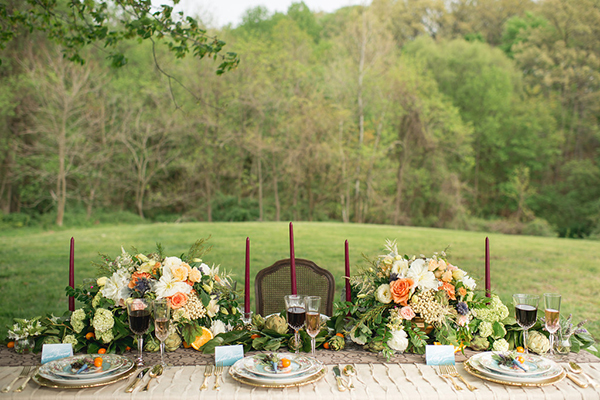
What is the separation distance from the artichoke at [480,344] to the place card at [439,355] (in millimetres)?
189

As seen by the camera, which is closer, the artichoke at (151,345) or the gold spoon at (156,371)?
the gold spoon at (156,371)

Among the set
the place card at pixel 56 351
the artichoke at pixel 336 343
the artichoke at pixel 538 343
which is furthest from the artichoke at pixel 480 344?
the place card at pixel 56 351

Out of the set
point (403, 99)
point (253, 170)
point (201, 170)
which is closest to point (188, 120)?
point (201, 170)

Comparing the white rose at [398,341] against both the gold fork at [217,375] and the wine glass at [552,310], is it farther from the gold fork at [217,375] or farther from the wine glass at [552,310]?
the gold fork at [217,375]

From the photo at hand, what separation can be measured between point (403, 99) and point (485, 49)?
6.10 m

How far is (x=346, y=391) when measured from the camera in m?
1.48

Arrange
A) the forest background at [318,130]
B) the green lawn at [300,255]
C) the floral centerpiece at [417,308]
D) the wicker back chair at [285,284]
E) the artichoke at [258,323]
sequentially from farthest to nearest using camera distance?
1. the forest background at [318,130]
2. the green lawn at [300,255]
3. the wicker back chair at [285,284]
4. the artichoke at [258,323]
5. the floral centerpiece at [417,308]

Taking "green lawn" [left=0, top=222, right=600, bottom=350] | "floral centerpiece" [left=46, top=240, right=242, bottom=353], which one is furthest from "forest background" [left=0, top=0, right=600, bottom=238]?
"floral centerpiece" [left=46, top=240, right=242, bottom=353]

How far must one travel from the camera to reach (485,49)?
21.6 metres

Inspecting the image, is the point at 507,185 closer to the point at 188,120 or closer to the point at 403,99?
the point at 403,99

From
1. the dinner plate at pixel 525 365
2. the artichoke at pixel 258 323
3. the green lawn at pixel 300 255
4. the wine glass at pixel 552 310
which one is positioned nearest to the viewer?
the dinner plate at pixel 525 365

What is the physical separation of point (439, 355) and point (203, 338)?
0.89 m

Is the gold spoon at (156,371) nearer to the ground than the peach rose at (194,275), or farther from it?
nearer to the ground

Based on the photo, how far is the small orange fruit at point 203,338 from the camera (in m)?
1.88
